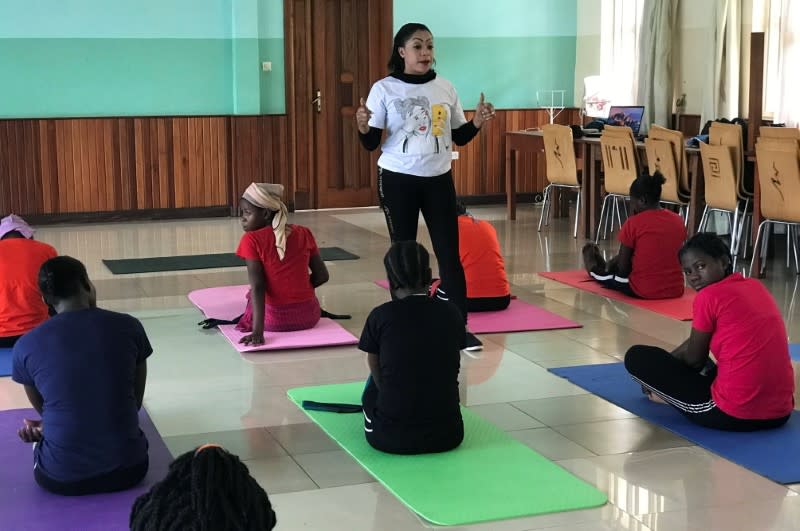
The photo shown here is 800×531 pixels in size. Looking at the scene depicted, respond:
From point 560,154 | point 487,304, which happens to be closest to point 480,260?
point 487,304

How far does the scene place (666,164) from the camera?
8.36m

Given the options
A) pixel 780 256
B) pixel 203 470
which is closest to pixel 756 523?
pixel 203 470

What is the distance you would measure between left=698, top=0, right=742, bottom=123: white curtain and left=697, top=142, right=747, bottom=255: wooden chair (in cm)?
182

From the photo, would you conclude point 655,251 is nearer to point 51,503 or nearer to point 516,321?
point 516,321

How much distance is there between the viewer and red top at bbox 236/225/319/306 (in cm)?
530

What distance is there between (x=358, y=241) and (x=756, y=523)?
601 centimetres

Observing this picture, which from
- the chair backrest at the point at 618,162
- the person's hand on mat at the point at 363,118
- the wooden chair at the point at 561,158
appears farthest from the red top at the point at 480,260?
the wooden chair at the point at 561,158

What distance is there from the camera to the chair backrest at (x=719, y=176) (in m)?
7.59

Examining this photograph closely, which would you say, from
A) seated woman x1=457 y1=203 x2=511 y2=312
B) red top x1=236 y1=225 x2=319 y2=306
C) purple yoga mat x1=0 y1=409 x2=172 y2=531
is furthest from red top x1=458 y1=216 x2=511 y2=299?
purple yoga mat x1=0 y1=409 x2=172 y2=531

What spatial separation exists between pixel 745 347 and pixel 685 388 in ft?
0.98

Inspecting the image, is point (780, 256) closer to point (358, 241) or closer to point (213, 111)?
point (358, 241)

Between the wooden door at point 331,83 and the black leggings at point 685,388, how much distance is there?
720 centimetres

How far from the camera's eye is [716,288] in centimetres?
384

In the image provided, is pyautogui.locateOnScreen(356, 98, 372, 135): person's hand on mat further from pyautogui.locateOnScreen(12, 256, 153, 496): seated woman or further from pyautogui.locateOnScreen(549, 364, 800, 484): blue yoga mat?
pyautogui.locateOnScreen(12, 256, 153, 496): seated woman
